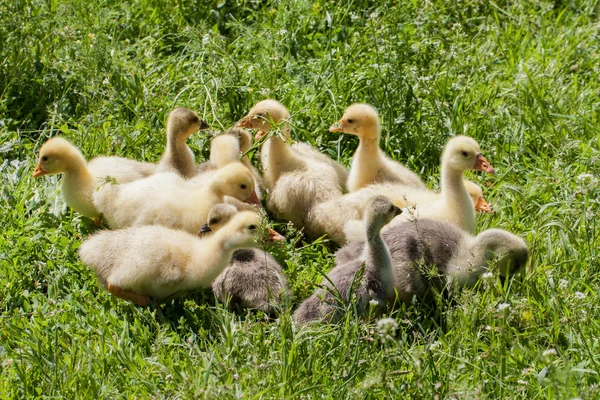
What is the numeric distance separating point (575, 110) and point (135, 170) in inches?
118

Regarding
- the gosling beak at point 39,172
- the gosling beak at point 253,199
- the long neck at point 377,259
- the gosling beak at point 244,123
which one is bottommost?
the gosling beak at point 253,199

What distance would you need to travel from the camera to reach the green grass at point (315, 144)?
418cm

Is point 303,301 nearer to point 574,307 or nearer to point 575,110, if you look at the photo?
point 574,307

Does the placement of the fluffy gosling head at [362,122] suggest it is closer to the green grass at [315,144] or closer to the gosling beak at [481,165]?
the green grass at [315,144]

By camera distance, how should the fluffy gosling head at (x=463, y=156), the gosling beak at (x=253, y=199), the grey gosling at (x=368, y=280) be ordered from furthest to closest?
the gosling beak at (x=253, y=199) → the fluffy gosling head at (x=463, y=156) → the grey gosling at (x=368, y=280)

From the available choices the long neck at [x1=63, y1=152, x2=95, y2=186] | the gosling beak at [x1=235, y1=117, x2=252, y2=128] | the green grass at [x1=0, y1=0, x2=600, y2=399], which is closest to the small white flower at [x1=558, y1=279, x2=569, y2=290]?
the green grass at [x1=0, y1=0, x2=600, y2=399]

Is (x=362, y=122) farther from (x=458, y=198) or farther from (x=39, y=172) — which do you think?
(x=39, y=172)

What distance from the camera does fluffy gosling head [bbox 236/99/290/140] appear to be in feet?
19.7

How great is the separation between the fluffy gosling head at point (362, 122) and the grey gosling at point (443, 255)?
97cm

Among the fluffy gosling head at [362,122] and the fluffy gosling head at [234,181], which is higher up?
the fluffy gosling head at [362,122]

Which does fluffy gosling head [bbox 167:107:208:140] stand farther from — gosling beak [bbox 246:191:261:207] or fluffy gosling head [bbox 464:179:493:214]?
fluffy gosling head [bbox 464:179:493:214]

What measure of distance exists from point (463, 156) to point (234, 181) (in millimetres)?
1304

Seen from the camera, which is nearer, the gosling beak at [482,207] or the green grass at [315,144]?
the green grass at [315,144]

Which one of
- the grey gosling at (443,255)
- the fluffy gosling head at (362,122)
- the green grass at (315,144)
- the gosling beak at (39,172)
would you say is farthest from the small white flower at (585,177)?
the gosling beak at (39,172)
